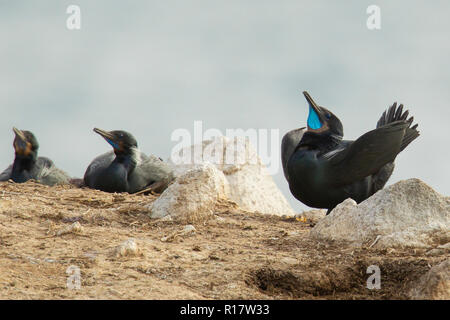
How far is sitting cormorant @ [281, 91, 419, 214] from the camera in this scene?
26.6 ft

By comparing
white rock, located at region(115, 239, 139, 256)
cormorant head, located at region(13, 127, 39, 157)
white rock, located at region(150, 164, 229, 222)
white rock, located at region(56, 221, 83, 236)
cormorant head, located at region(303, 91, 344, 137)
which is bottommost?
white rock, located at region(115, 239, 139, 256)

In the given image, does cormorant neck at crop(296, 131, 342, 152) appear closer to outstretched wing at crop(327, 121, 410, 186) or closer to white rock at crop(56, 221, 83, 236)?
outstretched wing at crop(327, 121, 410, 186)

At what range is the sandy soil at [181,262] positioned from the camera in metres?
4.67

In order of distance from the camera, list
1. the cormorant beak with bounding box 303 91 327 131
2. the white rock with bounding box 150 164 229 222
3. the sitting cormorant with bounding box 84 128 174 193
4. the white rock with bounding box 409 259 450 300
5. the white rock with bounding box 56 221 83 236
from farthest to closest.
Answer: the sitting cormorant with bounding box 84 128 174 193 → the cormorant beak with bounding box 303 91 327 131 → the white rock with bounding box 150 164 229 222 → the white rock with bounding box 56 221 83 236 → the white rock with bounding box 409 259 450 300

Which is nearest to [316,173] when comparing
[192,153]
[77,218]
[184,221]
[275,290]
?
Answer: [184,221]

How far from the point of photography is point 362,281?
5055mm

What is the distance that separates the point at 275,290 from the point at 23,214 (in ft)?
10.5

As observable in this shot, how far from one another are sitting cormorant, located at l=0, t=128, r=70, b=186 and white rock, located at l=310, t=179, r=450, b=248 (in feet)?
24.8

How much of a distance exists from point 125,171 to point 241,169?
2.34 metres

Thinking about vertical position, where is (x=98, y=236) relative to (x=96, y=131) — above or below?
below

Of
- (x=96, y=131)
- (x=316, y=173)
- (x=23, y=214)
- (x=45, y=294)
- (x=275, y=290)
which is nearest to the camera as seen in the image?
(x=45, y=294)

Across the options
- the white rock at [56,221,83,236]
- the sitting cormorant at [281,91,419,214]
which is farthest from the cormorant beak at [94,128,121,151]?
the white rock at [56,221,83,236]
